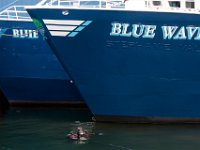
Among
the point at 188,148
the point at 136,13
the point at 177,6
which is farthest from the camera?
the point at 177,6

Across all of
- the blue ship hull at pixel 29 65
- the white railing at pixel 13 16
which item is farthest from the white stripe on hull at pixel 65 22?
the blue ship hull at pixel 29 65

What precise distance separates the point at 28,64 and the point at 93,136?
22.1 feet

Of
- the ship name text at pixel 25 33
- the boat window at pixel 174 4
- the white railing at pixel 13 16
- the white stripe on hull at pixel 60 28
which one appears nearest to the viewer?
the white stripe on hull at pixel 60 28

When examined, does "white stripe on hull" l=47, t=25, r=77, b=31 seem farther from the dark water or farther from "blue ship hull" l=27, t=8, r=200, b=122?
the dark water

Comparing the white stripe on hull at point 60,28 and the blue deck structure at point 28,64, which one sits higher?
the white stripe on hull at point 60,28

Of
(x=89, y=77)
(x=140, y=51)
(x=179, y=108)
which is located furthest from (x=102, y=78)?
(x=179, y=108)

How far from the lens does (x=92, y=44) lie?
56.5 ft

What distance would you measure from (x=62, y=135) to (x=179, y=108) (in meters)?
4.57

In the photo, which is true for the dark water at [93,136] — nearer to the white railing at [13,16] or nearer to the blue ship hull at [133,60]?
the blue ship hull at [133,60]

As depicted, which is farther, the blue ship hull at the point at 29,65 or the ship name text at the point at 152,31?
the blue ship hull at the point at 29,65

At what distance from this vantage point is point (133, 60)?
1727cm

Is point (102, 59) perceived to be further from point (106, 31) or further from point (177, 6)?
point (177, 6)

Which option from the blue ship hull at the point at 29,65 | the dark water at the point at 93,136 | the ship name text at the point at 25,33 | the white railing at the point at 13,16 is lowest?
the dark water at the point at 93,136

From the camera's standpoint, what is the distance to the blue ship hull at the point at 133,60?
16953 mm
